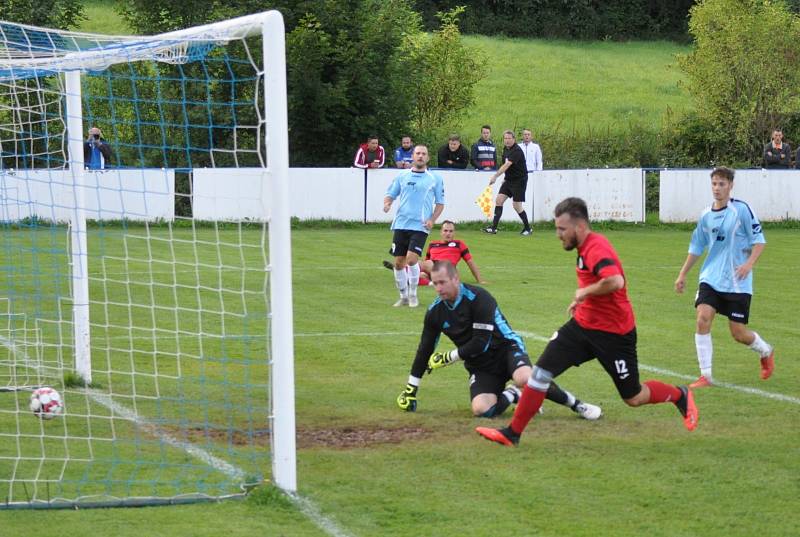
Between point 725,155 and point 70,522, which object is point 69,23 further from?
point 70,522

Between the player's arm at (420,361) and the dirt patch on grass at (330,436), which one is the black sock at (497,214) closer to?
the player's arm at (420,361)

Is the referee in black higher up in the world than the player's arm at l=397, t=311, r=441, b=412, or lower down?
higher up

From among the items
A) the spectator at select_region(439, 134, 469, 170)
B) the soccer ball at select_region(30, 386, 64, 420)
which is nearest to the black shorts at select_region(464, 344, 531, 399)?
the soccer ball at select_region(30, 386, 64, 420)

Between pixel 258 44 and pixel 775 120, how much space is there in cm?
1982

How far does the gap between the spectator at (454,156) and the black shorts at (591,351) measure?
2026 cm

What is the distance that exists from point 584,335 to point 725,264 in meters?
3.03

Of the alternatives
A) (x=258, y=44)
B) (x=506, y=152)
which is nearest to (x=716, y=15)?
(x=506, y=152)

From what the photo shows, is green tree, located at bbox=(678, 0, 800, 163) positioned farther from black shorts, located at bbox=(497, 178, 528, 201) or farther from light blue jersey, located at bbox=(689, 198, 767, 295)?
light blue jersey, located at bbox=(689, 198, 767, 295)

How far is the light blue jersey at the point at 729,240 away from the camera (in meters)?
10.2

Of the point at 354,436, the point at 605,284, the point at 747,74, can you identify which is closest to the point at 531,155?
the point at 747,74

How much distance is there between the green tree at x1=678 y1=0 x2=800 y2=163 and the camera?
1444 inches

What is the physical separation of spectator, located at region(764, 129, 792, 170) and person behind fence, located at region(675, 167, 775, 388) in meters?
18.9

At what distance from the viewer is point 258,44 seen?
24984 millimetres

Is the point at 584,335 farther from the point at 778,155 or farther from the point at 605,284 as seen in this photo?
the point at 778,155
